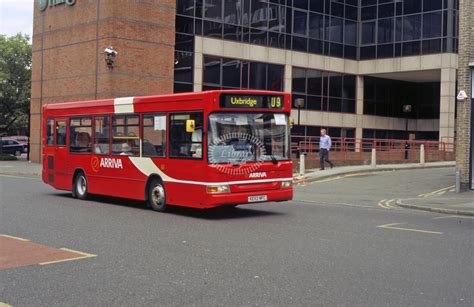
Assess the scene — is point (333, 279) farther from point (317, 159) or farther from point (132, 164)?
point (317, 159)

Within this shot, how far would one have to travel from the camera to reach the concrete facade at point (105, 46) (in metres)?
30.1

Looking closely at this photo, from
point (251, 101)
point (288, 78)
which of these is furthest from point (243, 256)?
point (288, 78)

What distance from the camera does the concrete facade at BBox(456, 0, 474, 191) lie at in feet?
61.5

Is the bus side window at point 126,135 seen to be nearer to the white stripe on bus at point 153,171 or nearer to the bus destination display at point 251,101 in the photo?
the white stripe on bus at point 153,171

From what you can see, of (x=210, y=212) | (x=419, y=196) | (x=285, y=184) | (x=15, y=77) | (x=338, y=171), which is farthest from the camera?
(x=15, y=77)

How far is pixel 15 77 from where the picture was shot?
45.7m

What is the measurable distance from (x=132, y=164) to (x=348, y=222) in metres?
5.39

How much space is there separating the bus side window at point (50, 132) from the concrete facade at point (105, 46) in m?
12.3

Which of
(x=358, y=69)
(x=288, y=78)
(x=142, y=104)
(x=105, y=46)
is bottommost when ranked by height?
(x=142, y=104)

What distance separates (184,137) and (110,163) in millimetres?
3092

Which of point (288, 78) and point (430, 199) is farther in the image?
point (288, 78)

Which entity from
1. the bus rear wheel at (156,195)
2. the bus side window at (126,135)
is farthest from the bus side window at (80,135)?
the bus rear wheel at (156,195)

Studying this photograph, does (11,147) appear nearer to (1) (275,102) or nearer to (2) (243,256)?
(1) (275,102)

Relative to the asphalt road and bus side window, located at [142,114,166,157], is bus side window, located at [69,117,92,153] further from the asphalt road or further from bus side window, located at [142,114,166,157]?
bus side window, located at [142,114,166,157]
